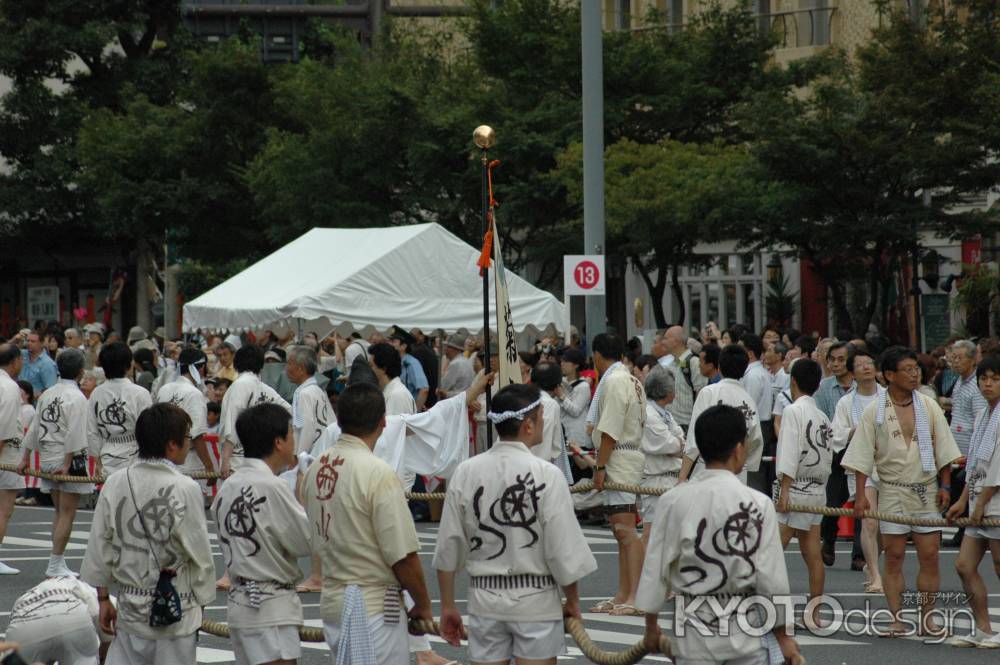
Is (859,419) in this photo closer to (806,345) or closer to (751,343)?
(751,343)

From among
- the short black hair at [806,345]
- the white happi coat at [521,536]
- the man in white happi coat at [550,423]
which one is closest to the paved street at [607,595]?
the man in white happi coat at [550,423]

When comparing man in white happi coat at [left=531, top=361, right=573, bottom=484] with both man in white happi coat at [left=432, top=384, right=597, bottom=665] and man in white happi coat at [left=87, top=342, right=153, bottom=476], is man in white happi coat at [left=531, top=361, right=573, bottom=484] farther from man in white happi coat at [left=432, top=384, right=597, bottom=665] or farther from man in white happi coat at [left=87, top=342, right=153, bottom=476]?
man in white happi coat at [left=432, top=384, right=597, bottom=665]

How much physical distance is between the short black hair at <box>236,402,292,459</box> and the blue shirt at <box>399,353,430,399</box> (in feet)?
35.7

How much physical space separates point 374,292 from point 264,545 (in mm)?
13982

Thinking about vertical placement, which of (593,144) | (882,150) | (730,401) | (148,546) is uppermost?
(882,150)

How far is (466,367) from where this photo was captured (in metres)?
18.7

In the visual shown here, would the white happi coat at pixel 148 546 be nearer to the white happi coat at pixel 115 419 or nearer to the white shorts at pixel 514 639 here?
the white shorts at pixel 514 639

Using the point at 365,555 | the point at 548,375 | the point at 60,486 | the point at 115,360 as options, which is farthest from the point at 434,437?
the point at 365,555

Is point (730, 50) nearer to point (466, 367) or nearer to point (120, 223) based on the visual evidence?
point (466, 367)

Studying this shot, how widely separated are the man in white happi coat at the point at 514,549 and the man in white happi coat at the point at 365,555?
254mm

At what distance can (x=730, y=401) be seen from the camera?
11.2 metres

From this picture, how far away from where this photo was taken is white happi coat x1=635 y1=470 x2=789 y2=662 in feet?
20.2

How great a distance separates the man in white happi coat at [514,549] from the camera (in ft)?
22.2

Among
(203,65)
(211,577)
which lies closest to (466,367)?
(211,577)
